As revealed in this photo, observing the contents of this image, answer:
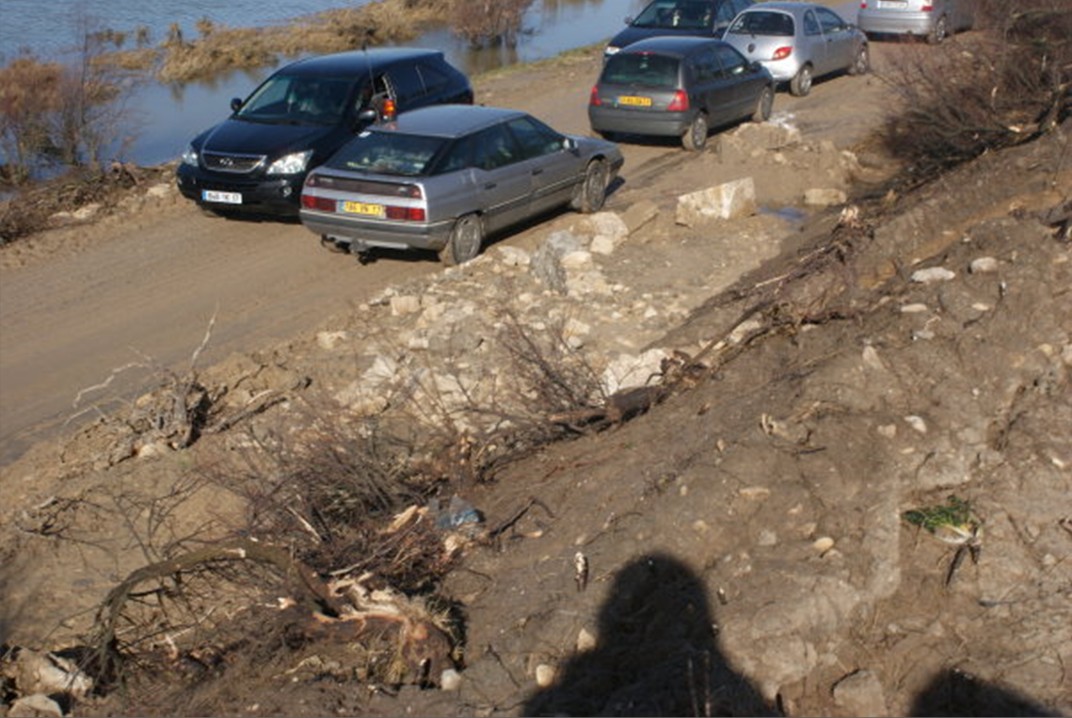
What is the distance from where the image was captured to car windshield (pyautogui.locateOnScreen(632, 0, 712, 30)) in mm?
24719

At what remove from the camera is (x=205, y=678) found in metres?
6.61

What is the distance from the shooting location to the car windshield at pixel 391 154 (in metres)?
13.4

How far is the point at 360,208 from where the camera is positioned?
1323 cm

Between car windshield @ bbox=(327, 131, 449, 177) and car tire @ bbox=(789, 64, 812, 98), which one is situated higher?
car windshield @ bbox=(327, 131, 449, 177)

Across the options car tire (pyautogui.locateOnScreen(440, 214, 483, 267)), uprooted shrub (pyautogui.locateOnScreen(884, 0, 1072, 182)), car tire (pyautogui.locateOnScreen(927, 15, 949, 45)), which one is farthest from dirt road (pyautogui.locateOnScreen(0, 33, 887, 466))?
car tire (pyautogui.locateOnScreen(927, 15, 949, 45))

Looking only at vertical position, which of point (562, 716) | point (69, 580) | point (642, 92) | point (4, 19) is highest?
point (562, 716)

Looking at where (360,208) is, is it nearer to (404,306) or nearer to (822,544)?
(404,306)

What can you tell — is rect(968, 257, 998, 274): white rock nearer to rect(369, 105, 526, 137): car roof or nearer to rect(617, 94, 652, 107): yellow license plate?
rect(369, 105, 526, 137): car roof

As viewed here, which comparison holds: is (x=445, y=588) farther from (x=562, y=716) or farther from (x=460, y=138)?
(x=460, y=138)

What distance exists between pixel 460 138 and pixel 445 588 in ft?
25.1

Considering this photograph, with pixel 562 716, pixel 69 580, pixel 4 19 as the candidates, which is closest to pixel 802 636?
pixel 562 716

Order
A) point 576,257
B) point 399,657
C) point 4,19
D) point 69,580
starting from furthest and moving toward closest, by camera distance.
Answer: point 4,19
point 576,257
point 69,580
point 399,657

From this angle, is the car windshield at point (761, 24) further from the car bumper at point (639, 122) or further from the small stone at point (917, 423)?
the small stone at point (917, 423)

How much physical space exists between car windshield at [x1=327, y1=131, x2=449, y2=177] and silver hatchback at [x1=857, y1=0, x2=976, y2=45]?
18.0 meters
